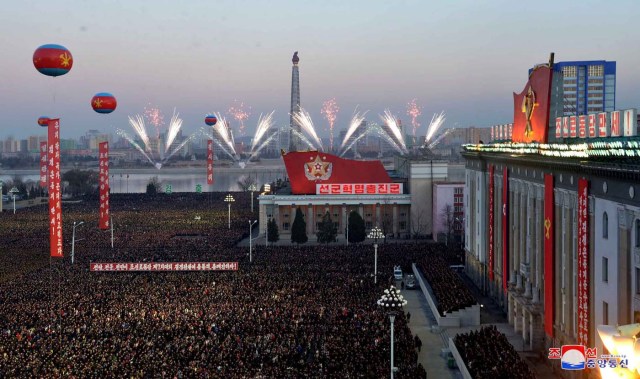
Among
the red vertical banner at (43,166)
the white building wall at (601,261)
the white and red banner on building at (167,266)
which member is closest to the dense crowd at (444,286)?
the white building wall at (601,261)

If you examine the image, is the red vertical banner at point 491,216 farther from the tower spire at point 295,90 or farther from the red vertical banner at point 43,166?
the tower spire at point 295,90

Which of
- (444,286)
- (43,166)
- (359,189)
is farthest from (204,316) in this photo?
(43,166)

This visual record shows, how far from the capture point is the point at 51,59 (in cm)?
3189

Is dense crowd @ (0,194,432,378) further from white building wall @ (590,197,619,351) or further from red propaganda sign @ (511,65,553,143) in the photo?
red propaganda sign @ (511,65,553,143)

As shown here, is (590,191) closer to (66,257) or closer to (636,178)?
(636,178)

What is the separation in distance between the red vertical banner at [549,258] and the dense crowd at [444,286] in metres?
5.28

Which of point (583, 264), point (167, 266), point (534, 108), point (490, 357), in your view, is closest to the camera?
point (583, 264)

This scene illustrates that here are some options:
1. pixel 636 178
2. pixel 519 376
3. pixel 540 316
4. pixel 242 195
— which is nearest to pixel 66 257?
pixel 540 316

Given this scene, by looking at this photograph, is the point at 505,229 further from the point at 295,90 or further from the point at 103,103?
the point at 295,90

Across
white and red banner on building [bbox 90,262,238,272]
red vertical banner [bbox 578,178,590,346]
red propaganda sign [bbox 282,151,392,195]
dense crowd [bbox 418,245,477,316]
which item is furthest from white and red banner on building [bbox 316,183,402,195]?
red vertical banner [bbox 578,178,590,346]

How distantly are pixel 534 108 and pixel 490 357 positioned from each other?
37.2ft

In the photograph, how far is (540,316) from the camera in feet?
86.5

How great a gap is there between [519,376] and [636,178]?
6080 mm

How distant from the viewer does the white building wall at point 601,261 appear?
64.2 ft
